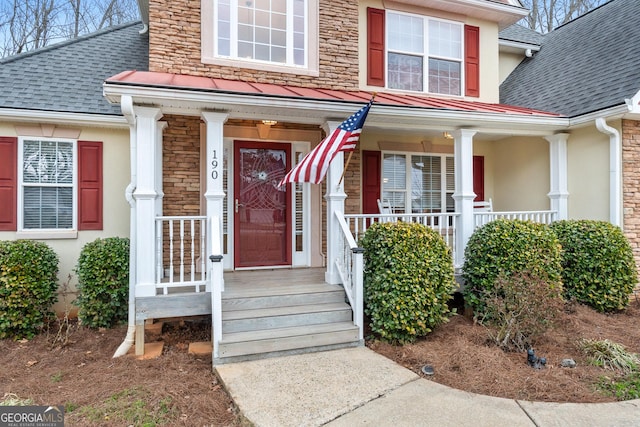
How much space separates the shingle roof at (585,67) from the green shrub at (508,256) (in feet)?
8.59

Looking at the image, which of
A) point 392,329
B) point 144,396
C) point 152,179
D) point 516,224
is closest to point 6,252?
point 152,179

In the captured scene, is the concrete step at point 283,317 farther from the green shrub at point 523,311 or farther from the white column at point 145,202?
the green shrub at point 523,311

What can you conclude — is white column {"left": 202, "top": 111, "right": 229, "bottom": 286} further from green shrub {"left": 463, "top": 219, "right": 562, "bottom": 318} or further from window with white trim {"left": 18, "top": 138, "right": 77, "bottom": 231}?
green shrub {"left": 463, "top": 219, "right": 562, "bottom": 318}

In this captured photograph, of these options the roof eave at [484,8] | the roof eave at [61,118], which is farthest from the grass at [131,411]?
the roof eave at [484,8]

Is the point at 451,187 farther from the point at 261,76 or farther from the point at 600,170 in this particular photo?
the point at 261,76

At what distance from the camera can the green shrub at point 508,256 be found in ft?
17.2

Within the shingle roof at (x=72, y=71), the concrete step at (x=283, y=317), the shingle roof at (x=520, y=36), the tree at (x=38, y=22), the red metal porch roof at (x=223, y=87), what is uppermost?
the tree at (x=38, y=22)

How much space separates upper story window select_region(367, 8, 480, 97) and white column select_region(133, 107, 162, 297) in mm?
4253

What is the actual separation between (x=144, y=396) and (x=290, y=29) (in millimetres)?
5893

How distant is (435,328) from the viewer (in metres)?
5.23

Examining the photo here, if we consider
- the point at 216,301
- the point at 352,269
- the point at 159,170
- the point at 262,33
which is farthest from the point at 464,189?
the point at 159,170

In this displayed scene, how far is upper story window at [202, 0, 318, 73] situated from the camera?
6.42m

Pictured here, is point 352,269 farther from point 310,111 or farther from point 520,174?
point 520,174

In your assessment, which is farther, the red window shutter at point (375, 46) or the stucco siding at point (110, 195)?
the red window shutter at point (375, 46)
